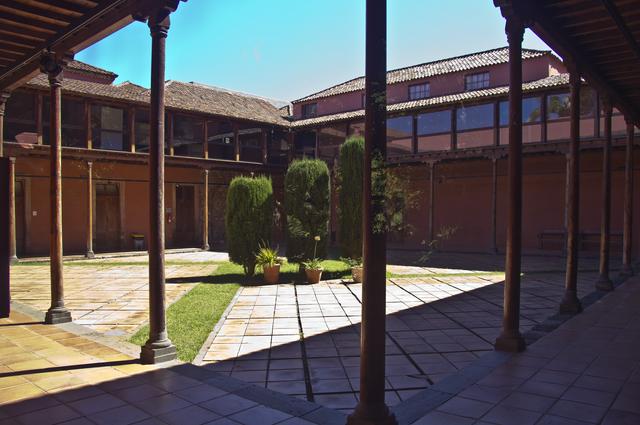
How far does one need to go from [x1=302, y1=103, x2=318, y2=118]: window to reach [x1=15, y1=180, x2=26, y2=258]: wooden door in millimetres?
13865

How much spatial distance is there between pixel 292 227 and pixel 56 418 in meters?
7.52

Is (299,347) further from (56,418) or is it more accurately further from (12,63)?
(12,63)

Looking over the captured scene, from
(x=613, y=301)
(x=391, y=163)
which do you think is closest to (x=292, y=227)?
(x=613, y=301)

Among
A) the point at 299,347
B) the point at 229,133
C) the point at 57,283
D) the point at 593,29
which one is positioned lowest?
the point at 299,347

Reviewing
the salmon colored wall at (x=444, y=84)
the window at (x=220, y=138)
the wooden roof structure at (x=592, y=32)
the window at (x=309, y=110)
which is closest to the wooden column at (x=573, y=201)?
the wooden roof structure at (x=592, y=32)

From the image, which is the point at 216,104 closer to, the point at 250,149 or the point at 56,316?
the point at 250,149

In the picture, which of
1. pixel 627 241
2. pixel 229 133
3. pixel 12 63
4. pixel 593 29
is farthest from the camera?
pixel 229 133

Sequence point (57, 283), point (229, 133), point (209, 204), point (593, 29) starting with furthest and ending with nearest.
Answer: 1. point (229, 133)
2. point (209, 204)
3. point (57, 283)
4. point (593, 29)

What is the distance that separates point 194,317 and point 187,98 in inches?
599

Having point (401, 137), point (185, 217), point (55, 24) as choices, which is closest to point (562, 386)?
point (55, 24)

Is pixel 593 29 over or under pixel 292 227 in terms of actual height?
over

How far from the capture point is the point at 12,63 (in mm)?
6477

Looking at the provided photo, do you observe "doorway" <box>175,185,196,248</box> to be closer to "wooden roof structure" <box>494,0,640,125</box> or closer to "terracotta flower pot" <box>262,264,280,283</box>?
"terracotta flower pot" <box>262,264,280,283</box>

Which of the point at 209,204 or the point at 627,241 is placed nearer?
the point at 627,241
